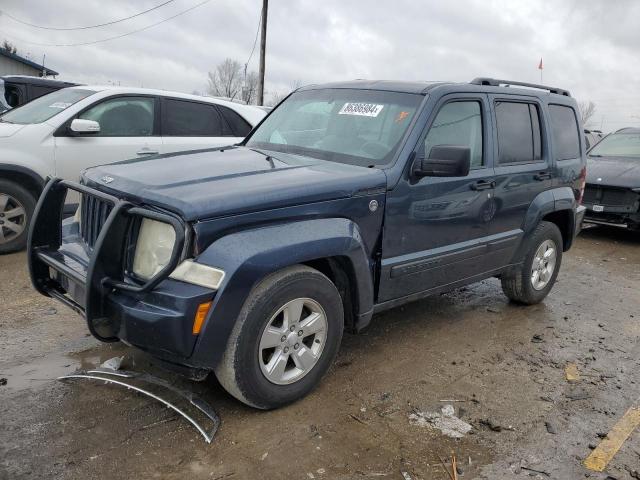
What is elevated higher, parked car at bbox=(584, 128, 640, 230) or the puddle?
parked car at bbox=(584, 128, 640, 230)

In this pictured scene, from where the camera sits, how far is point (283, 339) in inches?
121

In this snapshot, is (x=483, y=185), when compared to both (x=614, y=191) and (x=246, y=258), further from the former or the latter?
(x=614, y=191)

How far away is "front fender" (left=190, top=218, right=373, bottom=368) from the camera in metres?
2.69

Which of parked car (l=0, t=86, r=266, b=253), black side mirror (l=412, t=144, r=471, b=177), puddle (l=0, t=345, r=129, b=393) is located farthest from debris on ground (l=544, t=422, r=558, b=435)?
parked car (l=0, t=86, r=266, b=253)

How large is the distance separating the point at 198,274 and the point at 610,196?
7767mm

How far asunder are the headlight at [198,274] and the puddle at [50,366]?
1362mm

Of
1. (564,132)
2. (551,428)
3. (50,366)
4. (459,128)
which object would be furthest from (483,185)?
(50,366)

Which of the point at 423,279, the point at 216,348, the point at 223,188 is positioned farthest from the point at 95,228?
the point at 423,279

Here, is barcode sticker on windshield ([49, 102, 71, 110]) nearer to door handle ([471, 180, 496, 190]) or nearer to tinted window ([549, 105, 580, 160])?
door handle ([471, 180, 496, 190])

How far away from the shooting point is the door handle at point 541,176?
474 cm

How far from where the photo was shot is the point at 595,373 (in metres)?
3.99

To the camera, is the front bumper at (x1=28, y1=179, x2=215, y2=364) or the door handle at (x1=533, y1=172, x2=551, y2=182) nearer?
the front bumper at (x1=28, y1=179, x2=215, y2=364)

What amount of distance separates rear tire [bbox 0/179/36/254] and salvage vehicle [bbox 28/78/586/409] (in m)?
2.82

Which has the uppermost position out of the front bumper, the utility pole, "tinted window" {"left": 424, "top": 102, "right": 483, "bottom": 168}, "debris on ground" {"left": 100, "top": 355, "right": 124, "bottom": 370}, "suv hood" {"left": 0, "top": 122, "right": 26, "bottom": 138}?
the utility pole
